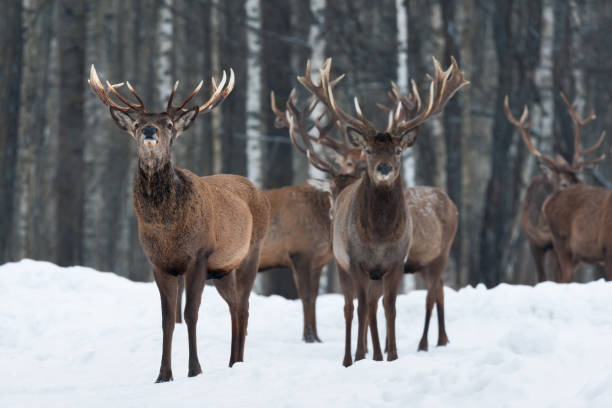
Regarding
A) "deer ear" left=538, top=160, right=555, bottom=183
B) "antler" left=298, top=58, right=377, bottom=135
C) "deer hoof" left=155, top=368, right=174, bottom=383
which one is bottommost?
"deer hoof" left=155, top=368, right=174, bottom=383

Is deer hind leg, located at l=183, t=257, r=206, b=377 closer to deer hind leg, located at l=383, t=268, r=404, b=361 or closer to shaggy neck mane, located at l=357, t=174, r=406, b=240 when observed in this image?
shaggy neck mane, located at l=357, t=174, r=406, b=240

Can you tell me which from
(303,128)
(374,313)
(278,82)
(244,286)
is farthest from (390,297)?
(278,82)

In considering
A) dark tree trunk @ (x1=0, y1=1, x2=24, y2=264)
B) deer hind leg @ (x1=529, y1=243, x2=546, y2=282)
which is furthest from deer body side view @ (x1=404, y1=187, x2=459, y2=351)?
dark tree trunk @ (x1=0, y1=1, x2=24, y2=264)

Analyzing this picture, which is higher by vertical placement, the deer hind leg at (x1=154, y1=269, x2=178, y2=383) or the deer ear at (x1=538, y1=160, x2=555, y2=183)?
the deer ear at (x1=538, y1=160, x2=555, y2=183)

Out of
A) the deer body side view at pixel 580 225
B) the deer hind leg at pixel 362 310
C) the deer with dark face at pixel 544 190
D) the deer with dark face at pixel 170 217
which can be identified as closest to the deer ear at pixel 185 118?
the deer with dark face at pixel 170 217

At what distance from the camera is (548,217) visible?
12633 millimetres

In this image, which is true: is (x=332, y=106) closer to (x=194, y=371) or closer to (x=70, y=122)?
(x=194, y=371)

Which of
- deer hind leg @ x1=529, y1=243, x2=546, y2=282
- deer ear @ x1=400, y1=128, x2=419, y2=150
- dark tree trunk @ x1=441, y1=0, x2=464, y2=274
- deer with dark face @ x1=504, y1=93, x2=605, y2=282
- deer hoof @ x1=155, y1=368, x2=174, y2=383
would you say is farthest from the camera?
dark tree trunk @ x1=441, y1=0, x2=464, y2=274

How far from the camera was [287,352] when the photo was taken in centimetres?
922

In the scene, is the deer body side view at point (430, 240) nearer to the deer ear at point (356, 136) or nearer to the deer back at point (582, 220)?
the deer ear at point (356, 136)

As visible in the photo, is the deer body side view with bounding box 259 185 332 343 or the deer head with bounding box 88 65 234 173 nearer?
the deer head with bounding box 88 65 234 173

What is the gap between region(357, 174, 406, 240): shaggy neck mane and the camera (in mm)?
7918

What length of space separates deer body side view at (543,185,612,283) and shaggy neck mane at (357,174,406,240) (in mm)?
4337

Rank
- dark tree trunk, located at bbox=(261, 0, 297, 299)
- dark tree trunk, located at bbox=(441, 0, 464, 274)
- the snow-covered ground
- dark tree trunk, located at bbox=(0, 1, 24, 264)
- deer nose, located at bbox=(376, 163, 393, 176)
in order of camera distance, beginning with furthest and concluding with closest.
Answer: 1. dark tree trunk, located at bbox=(0, 1, 24, 264)
2. dark tree trunk, located at bbox=(441, 0, 464, 274)
3. dark tree trunk, located at bbox=(261, 0, 297, 299)
4. deer nose, located at bbox=(376, 163, 393, 176)
5. the snow-covered ground
